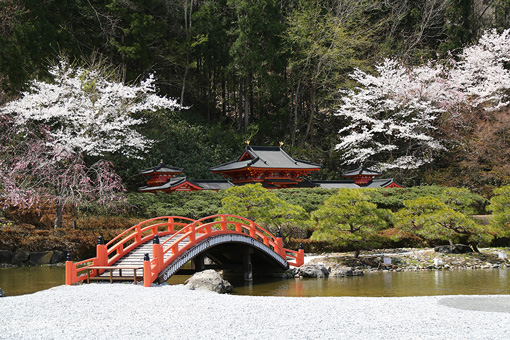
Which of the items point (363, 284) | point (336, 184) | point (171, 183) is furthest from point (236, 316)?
point (336, 184)

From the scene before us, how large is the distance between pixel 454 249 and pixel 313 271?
6061 millimetres

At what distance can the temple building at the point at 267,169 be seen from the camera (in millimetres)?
25172

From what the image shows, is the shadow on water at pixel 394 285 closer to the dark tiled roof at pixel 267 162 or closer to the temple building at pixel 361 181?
the dark tiled roof at pixel 267 162

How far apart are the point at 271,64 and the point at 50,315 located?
3022cm

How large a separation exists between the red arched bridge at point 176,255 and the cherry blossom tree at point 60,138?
23.4ft

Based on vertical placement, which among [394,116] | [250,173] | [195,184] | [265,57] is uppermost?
[265,57]

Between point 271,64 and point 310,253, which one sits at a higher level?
point 271,64

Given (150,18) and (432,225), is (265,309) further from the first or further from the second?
(150,18)

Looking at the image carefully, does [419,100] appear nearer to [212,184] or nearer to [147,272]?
[212,184]

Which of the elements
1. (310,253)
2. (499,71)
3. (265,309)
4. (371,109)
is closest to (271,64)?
(371,109)

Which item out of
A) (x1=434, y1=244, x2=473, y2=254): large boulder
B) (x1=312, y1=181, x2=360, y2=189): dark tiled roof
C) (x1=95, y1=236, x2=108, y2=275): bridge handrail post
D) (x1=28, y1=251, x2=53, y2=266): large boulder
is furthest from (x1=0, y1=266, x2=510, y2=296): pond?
(x1=312, y1=181, x2=360, y2=189): dark tiled roof

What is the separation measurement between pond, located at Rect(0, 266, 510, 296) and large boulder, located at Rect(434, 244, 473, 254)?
5.96 feet

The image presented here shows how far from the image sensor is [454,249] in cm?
1752

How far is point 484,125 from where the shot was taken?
2741 centimetres
